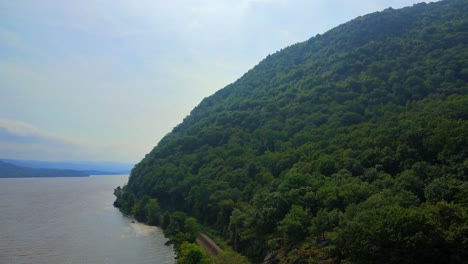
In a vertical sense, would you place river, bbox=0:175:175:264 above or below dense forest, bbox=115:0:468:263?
below

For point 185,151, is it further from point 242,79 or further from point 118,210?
point 242,79

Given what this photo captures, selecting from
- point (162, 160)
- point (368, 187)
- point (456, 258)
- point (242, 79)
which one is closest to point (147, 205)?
point (162, 160)

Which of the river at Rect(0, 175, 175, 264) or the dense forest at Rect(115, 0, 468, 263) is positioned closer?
the dense forest at Rect(115, 0, 468, 263)

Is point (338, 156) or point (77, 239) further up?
point (338, 156)

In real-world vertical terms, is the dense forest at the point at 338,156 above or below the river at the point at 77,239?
above

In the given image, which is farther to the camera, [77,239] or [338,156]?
[77,239]

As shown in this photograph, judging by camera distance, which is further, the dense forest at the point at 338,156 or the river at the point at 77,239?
the river at the point at 77,239

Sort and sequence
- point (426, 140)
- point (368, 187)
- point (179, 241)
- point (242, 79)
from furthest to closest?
point (242, 79) → point (179, 241) → point (426, 140) → point (368, 187)

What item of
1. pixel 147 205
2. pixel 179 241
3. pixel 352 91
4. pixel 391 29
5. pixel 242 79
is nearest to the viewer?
pixel 179 241
